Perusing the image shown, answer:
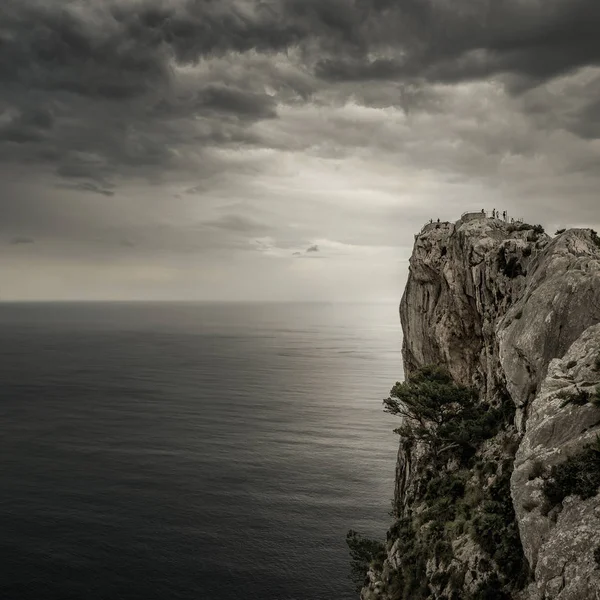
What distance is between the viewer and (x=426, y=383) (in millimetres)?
50688

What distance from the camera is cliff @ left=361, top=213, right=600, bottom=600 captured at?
23984mm

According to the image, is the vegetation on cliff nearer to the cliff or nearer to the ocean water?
the cliff

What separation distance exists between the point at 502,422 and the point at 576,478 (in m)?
21.6

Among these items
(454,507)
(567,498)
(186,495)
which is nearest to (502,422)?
(454,507)

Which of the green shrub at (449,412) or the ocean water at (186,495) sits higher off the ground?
the green shrub at (449,412)

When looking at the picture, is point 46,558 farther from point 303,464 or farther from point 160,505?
point 303,464

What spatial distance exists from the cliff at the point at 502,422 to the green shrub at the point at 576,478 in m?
0.06

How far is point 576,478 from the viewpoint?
2361 centimetres

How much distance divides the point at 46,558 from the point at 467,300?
2639 inches

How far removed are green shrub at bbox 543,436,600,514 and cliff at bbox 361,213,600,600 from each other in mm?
61

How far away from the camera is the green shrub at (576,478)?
75.2 feet

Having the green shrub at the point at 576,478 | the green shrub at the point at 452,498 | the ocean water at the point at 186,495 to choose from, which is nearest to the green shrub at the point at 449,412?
the green shrub at the point at 452,498

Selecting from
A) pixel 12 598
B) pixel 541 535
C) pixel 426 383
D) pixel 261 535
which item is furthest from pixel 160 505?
pixel 541 535

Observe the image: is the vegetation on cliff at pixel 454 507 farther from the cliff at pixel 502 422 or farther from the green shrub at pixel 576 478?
the green shrub at pixel 576 478
